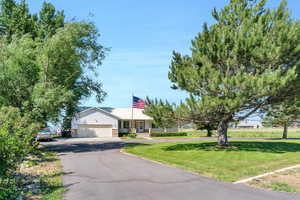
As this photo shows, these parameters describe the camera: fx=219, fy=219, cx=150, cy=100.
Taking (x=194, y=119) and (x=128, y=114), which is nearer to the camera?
(x=194, y=119)

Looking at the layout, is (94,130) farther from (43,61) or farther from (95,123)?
(43,61)

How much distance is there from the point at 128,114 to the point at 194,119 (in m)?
25.5

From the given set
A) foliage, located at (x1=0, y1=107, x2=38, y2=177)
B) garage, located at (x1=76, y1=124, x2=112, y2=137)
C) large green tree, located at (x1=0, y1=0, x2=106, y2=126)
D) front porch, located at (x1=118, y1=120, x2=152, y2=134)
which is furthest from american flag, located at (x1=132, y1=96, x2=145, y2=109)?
foliage, located at (x1=0, y1=107, x2=38, y2=177)

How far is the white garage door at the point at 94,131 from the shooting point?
3266 cm

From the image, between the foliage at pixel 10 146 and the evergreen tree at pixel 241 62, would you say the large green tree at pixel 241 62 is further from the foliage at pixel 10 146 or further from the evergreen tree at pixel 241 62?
the foliage at pixel 10 146

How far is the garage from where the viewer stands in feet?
A: 107

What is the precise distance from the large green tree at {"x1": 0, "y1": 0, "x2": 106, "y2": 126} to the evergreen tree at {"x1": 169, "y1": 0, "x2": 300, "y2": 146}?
326 inches

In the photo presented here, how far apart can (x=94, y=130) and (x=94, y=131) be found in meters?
0.15

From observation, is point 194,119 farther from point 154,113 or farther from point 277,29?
point 277,29

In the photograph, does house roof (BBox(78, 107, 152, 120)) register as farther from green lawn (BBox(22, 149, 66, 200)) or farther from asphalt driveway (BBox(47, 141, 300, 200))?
asphalt driveway (BBox(47, 141, 300, 200))

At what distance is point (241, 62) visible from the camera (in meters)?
14.0

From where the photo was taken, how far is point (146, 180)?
24.5 ft

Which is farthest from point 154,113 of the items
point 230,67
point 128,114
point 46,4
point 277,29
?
point 128,114

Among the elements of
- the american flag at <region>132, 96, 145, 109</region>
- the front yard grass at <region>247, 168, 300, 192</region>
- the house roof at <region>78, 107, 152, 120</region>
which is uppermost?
the american flag at <region>132, 96, 145, 109</region>
